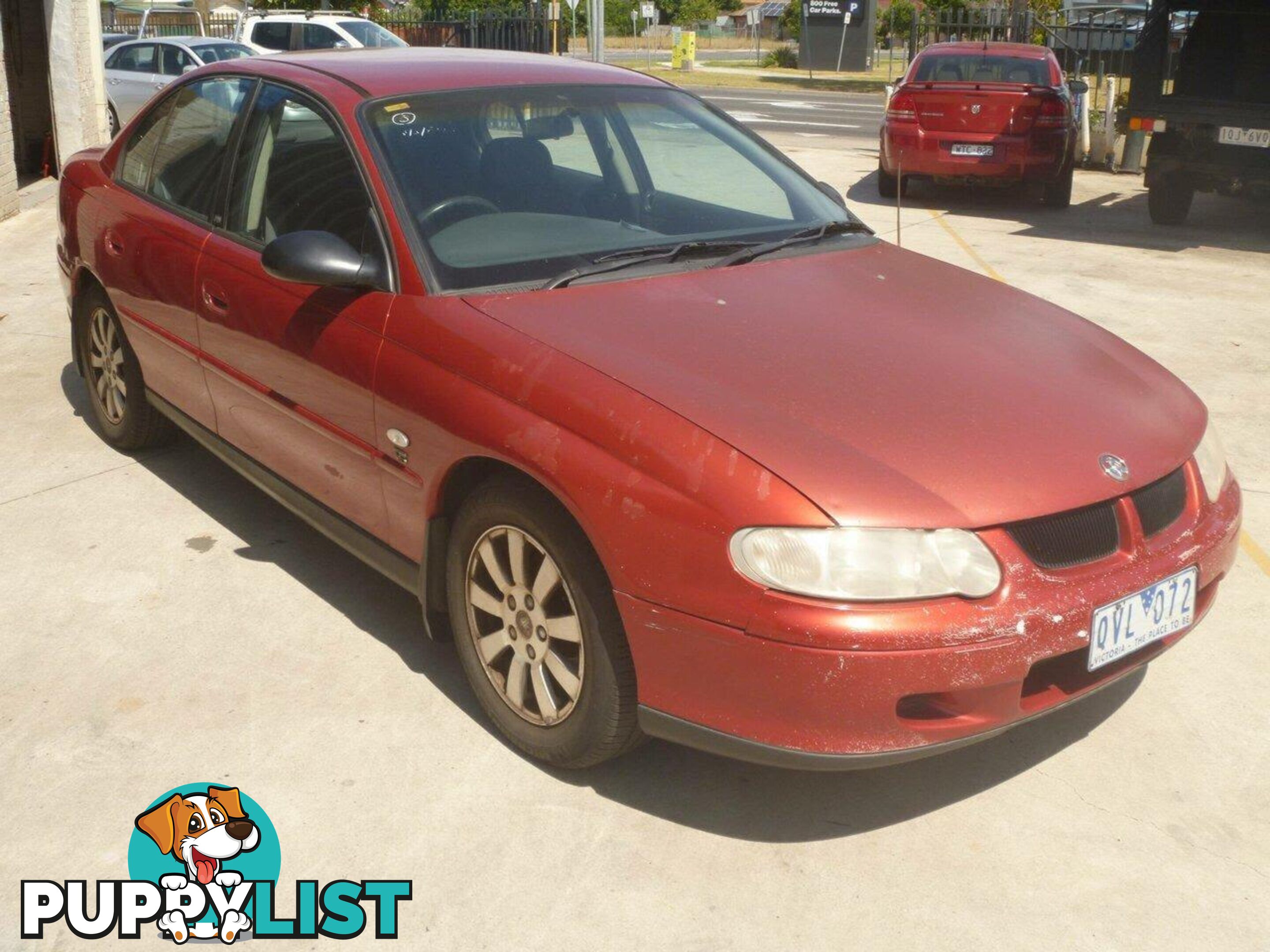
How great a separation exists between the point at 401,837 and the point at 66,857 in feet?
2.44

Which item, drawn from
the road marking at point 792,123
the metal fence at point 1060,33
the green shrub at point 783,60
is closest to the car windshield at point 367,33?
the road marking at point 792,123

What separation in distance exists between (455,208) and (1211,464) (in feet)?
6.98

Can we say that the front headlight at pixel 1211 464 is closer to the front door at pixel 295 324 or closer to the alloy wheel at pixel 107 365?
the front door at pixel 295 324

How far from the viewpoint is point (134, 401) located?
5.44 meters

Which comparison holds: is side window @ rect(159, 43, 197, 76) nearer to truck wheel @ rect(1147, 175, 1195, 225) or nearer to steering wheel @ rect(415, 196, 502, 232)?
truck wheel @ rect(1147, 175, 1195, 225)

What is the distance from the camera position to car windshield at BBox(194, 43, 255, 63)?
19047mm

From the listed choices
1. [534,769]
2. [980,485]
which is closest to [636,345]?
[980,485]

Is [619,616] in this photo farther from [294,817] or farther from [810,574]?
[294,817]

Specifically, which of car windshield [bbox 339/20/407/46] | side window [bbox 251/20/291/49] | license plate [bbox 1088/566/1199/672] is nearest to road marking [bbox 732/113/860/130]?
car windshield [bbox 339/20/407/46]

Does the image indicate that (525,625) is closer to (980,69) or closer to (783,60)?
(980,69)

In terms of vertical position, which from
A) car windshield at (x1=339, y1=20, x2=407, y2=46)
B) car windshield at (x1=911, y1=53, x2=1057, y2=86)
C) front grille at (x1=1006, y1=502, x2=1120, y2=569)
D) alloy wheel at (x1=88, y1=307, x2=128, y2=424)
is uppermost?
car windshield at (x1=339, y1=20, x2=407, y2=46)

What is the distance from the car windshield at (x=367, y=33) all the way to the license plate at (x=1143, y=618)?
21.2m

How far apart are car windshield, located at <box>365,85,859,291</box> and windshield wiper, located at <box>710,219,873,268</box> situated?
2 cm

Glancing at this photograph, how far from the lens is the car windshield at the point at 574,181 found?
12.5 feet
